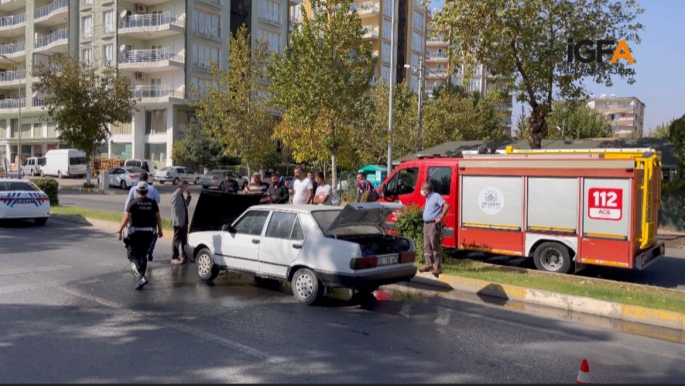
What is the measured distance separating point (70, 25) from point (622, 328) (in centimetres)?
5589

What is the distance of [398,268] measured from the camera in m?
8.46

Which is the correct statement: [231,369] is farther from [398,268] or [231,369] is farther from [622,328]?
[622,328]

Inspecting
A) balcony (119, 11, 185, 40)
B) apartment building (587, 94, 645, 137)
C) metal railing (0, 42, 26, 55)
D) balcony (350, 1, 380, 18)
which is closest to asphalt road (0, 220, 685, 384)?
balcony (119, 11, 185, 40)

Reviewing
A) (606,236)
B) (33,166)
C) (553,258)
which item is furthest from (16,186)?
(33,166)

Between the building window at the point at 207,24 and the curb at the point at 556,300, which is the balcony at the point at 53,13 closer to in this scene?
the building window at the point at 207,24

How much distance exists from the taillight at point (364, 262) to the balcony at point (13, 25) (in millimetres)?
62290

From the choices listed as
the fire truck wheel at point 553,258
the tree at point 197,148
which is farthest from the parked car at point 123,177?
the fire truck wheel at point 553,258

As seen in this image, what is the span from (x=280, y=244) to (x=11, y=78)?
206 feet

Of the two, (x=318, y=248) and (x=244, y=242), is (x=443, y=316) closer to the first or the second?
(x=318, y=248)

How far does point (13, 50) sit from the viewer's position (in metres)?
60.5

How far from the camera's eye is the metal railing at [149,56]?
47.4m

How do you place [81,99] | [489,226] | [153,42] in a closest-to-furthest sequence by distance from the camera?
[489,226] < [81,99] < [153,42]

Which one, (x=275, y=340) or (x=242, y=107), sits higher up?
(x=242, y=107)

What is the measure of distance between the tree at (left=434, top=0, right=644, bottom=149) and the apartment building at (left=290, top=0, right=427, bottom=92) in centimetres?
3820
